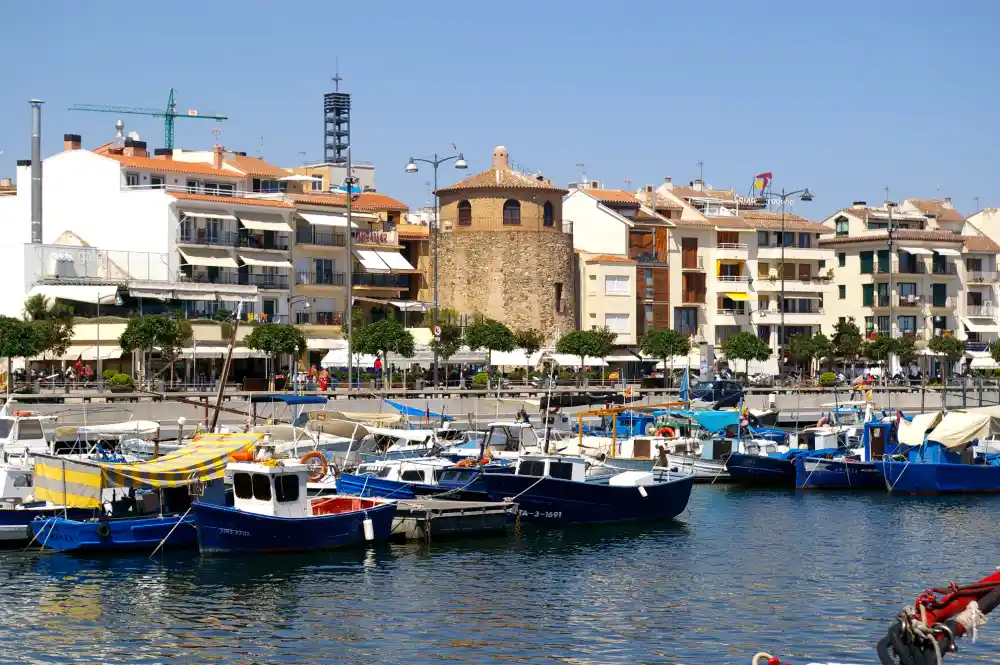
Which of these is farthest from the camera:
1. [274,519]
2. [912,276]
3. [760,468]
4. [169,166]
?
[912,276]

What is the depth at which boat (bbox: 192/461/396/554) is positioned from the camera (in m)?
33.4

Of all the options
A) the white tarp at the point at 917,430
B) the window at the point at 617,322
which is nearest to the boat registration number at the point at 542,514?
the white tarp at the point at 917,430

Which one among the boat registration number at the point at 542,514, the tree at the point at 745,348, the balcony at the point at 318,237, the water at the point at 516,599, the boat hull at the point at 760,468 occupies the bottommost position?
the water at the point at 516,599

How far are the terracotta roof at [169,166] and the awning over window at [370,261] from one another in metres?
7.99

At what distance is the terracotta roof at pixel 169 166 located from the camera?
260 feet

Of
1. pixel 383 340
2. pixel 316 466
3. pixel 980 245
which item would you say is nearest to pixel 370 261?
pixel 383 340

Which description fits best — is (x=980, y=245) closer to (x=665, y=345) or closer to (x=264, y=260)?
(x=665, y=345)

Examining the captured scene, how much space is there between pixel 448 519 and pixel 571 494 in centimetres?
→ 380

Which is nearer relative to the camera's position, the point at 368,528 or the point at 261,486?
the point at 261,486

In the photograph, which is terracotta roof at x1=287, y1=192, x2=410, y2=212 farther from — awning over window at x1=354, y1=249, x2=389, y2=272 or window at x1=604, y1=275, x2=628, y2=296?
window at x1=604, y1=275, x2=628, y2=296

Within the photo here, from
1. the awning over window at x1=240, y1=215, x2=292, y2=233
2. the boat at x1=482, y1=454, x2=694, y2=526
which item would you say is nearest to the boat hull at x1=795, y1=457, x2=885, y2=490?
the boat at x1=482, y1=454, x2=694, y2=526

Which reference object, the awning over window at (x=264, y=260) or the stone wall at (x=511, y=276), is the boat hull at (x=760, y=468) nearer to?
the awning over window at (x=264, y=260)

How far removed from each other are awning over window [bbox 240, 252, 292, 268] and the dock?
1727 inches

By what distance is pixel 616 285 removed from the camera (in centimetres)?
9206
